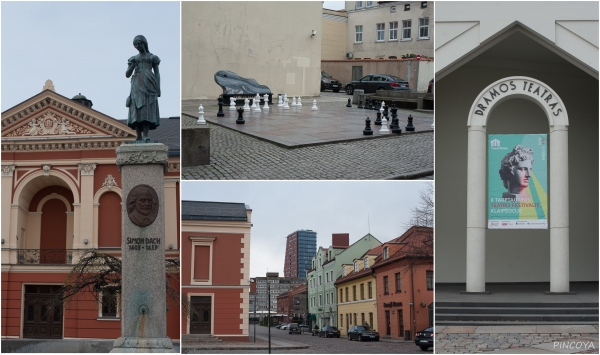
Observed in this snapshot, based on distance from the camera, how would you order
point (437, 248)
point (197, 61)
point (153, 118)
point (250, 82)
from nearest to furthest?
point (153, 118), point (197, 61), point (250, 82), point (437, 248)

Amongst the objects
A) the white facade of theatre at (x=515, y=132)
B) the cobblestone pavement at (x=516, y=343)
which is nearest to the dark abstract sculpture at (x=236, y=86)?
the white facade of theatre at (x=515, y=132)

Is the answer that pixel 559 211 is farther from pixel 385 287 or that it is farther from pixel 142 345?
pixel 142 345

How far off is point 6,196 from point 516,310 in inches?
550

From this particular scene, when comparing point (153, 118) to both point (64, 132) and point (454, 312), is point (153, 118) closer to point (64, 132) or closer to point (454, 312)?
point (454, 312)

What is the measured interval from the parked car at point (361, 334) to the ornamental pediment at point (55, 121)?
10.4m

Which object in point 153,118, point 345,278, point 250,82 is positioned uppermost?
point 250,82

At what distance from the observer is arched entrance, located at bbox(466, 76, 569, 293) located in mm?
16328

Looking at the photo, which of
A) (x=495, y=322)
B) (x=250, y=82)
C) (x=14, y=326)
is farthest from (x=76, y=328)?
(x=495, y=322)

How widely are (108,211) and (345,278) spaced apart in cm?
946

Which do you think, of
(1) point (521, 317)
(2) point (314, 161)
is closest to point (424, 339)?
(1) point (521, 317)

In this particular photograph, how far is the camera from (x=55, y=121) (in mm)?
22469

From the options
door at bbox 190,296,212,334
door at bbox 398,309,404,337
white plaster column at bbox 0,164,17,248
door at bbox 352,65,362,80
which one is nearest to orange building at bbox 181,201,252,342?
door at bbox 190,296,212,334

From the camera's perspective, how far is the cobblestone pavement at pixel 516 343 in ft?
43.4

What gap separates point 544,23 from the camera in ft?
50.0
